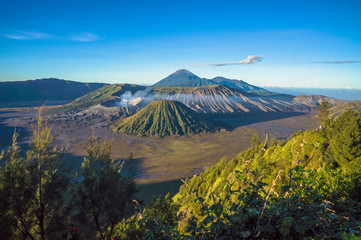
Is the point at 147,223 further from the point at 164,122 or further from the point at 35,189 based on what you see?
the point at 164,122

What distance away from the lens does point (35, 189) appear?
7047 millimetres

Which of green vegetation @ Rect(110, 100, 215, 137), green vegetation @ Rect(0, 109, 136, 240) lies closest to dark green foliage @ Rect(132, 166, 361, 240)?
green vegetation @ Rect(0, 109, 136, 240)

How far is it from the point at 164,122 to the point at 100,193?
3243 inches

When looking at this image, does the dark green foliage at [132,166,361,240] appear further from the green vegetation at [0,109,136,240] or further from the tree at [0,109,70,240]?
the tree at [0,109,70,240]

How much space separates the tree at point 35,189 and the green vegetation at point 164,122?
238 ft

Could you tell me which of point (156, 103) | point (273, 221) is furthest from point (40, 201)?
point (156, 103)

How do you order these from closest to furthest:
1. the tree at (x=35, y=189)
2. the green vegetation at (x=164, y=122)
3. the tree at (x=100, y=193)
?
the tree at (x=35, y=189) → the tree at (x=100, y=193) → the green vegetation at (x=164, y=122)

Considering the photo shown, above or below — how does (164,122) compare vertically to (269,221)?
below

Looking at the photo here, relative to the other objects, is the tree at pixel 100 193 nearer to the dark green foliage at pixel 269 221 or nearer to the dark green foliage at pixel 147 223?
the dark green foliage at pixel 147 223

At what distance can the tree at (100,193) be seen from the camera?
8125mm

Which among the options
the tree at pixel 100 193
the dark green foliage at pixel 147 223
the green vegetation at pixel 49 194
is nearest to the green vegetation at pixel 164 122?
the dark green foliage at pixel 147 223

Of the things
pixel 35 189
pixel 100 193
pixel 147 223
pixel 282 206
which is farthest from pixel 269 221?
pixel 35 189

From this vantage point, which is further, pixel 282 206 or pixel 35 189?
pixel 35 189

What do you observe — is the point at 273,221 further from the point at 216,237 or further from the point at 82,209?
the point at 82,209
